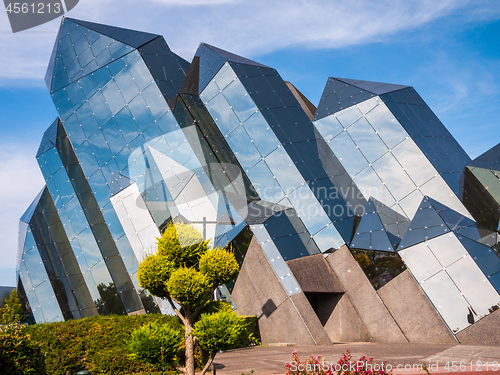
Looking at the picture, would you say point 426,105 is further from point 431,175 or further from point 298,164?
point 298,164

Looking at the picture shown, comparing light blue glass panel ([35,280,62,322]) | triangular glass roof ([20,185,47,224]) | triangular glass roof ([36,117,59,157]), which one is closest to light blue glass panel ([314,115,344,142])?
triangular glass roof ([36,117,59,157])

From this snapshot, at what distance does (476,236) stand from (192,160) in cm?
1219

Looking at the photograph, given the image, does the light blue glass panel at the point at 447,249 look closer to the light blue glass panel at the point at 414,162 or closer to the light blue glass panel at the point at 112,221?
the light blue glass panel at the point at 414,162

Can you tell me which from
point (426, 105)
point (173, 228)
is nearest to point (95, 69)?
point (173, 228)

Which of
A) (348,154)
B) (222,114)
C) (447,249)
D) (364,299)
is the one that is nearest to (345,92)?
(348,154)

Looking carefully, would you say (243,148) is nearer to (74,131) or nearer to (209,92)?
(209,92)

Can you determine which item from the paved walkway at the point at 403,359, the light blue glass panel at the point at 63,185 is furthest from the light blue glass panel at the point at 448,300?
the light blue glass panel at the point at 63,185

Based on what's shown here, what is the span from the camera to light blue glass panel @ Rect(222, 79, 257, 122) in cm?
1773

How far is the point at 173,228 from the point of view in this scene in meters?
9.16

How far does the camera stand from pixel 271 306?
14.2 m

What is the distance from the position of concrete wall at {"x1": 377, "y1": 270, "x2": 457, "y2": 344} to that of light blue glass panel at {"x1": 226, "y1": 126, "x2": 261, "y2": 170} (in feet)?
25.1

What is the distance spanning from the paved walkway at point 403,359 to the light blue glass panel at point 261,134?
8469 mm

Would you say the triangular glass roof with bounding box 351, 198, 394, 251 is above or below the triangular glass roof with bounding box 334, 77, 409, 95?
below

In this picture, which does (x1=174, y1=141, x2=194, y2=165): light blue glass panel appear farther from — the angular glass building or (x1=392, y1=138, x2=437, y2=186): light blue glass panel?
(x1=392, y1=138, x2=437, y2=186): light blue glass panel
